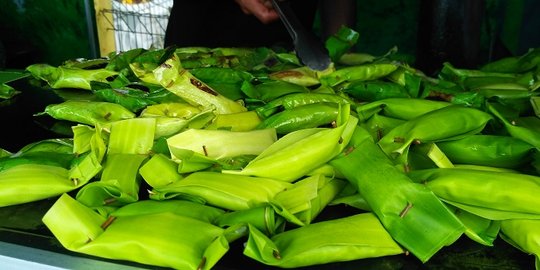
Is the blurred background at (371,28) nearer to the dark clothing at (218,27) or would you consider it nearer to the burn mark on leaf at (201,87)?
the dark clothing at (218,27)

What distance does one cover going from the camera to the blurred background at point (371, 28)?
5.53 feet

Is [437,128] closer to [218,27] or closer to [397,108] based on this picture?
[397,108]

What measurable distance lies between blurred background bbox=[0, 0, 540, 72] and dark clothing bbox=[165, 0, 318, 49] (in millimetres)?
501

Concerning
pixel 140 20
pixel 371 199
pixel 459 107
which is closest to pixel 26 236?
pixel 371 199

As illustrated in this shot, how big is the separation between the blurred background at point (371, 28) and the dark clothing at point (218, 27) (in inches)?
19.7

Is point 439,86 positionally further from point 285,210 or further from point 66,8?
point 66,8

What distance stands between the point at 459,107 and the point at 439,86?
300 mm

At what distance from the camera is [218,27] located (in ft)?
7.53

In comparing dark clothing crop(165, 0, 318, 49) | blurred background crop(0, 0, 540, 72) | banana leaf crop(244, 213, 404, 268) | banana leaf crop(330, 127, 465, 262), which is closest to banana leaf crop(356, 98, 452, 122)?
banana leaf crop(330, 127, 465, 262)

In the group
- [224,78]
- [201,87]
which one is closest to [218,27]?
[224,78]

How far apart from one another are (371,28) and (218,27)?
0.93 m

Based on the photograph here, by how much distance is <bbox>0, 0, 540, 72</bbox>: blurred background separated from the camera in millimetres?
1685

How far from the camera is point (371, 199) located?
77 cm

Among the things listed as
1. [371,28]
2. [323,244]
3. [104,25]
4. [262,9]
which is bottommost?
[104,25]
